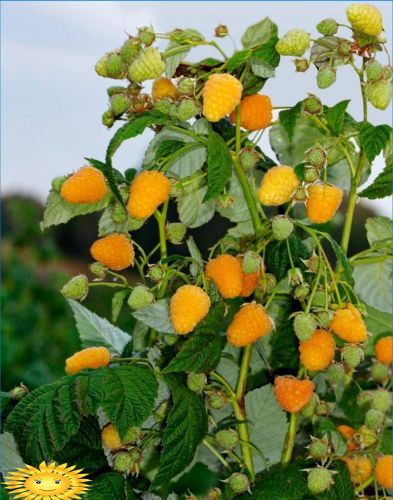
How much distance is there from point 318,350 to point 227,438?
133 mm

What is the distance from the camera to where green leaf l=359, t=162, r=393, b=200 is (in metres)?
0.93

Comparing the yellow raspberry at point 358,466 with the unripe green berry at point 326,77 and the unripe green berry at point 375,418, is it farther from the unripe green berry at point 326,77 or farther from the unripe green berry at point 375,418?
the unripe green berry at point 326,77

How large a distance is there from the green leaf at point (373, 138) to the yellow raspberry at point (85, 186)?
0.89 ft

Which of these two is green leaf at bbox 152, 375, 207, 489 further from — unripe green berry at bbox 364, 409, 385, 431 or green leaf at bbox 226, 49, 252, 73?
green leaf at bbox 226, 49, 252, 73

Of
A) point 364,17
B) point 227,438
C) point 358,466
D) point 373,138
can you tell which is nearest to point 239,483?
point 227,438

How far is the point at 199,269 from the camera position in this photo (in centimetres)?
89

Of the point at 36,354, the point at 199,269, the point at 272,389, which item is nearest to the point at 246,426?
the point at 272,389

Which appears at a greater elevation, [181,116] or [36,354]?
[181,116]

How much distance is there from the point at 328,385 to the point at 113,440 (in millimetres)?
289

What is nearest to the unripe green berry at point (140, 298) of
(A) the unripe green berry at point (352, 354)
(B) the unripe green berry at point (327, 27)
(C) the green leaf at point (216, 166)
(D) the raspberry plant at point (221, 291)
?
(D) the raspberry plant at point (221, 291)

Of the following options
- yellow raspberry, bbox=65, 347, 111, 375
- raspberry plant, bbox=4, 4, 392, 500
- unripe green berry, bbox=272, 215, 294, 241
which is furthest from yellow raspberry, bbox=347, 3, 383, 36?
yellow raspberry, bbox=65, 347, 111, 375

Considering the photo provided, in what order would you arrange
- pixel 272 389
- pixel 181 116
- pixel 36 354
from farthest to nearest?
pixel 36 354
pixel 272 389
pixel 181 116

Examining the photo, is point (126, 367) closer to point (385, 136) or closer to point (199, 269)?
point (199, 269)

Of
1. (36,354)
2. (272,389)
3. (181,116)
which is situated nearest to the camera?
(181,116)
